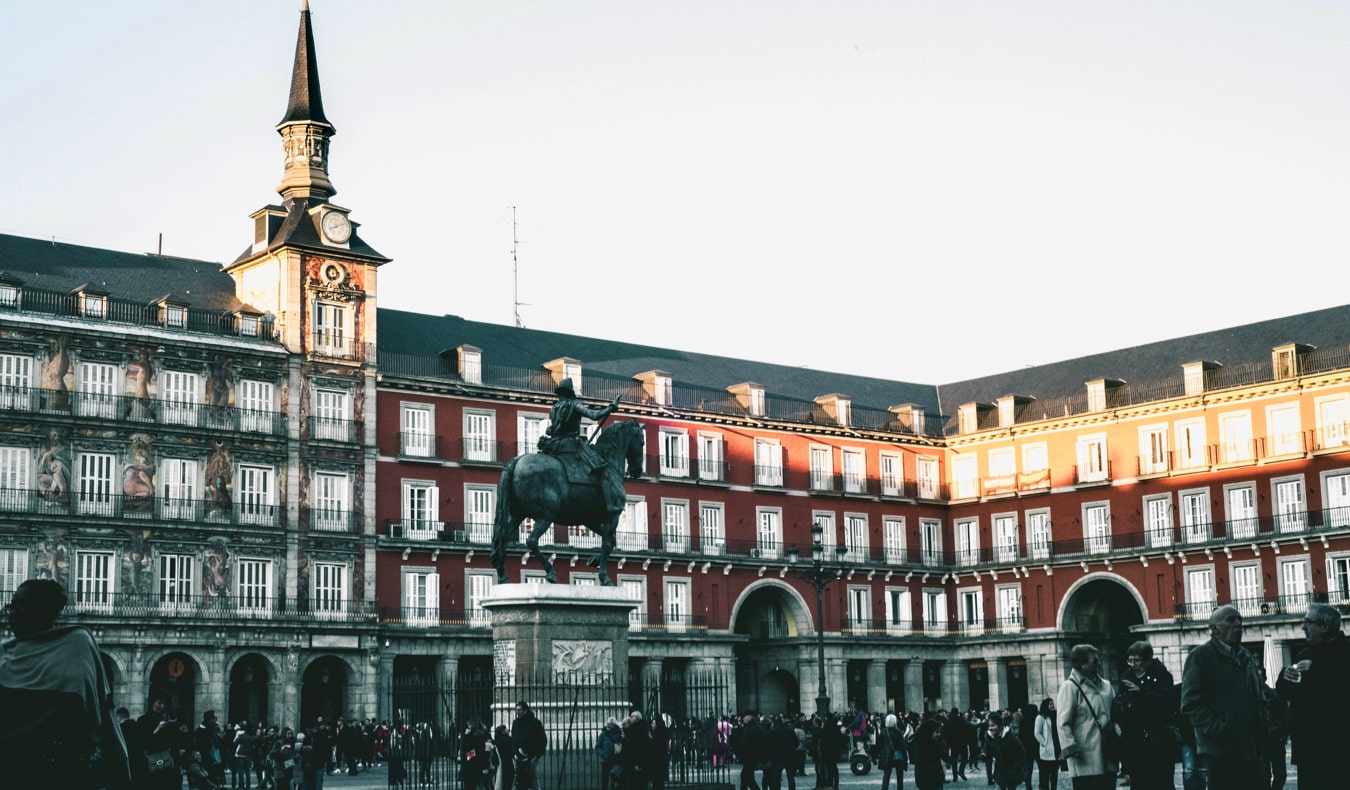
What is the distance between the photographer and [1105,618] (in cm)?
6988

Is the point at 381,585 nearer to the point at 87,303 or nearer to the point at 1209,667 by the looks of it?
the point at 87,303

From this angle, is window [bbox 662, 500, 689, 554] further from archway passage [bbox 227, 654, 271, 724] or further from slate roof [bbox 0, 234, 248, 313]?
slate roof [bbox 0, 234, 248, 313]

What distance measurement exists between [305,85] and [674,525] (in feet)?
68.0

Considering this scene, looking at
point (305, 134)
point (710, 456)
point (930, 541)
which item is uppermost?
point (305, 134)

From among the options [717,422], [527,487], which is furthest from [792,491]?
[527,487]

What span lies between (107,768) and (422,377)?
170 feet

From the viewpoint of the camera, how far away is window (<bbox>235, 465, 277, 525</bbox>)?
5431 cm

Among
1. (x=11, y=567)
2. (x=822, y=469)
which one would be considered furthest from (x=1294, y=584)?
(x=11, y=567)

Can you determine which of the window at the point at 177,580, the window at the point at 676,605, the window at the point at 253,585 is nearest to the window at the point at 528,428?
the window at the point at 676,605

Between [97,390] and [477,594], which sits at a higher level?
[97,390]

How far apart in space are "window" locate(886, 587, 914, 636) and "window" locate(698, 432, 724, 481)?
31.4 ft

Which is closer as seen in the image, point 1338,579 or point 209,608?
point 209,608

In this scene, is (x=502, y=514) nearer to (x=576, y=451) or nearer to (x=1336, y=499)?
(x=576, y=451)

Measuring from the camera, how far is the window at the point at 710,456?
6594cm
